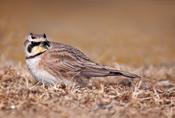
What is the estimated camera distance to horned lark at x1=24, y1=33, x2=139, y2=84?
941 cm

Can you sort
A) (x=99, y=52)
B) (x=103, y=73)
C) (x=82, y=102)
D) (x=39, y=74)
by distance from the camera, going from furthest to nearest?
(x=99, y=52) → (x=103, y=73) → (x=39, y=74) → (x=82, y=102)

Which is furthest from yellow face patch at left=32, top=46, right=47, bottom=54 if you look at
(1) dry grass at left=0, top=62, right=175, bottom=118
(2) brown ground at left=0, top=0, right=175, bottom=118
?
(1) dry grass at left=0, top=62, right=175, bottom=118

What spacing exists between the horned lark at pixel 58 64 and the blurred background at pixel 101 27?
4530 millimetres

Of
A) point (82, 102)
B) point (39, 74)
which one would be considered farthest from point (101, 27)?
point (82, 102)

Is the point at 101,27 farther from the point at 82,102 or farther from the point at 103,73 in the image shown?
the point at 82,102

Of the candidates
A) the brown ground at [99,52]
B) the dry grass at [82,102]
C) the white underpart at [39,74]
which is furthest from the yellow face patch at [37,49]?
the dry grass at [82,102]

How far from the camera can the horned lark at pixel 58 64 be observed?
9414mm

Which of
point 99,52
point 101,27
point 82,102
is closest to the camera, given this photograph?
point 82,102

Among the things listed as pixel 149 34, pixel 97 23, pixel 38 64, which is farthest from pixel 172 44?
pixel 38 64

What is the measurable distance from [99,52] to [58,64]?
268 inches

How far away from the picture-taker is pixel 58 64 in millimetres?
9570

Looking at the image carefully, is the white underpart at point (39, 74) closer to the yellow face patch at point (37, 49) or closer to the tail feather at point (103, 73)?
the yellow face patch at point (37, 49)

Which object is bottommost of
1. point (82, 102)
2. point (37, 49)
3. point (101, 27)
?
point (82, 102)

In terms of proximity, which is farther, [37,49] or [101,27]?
[101,27]
